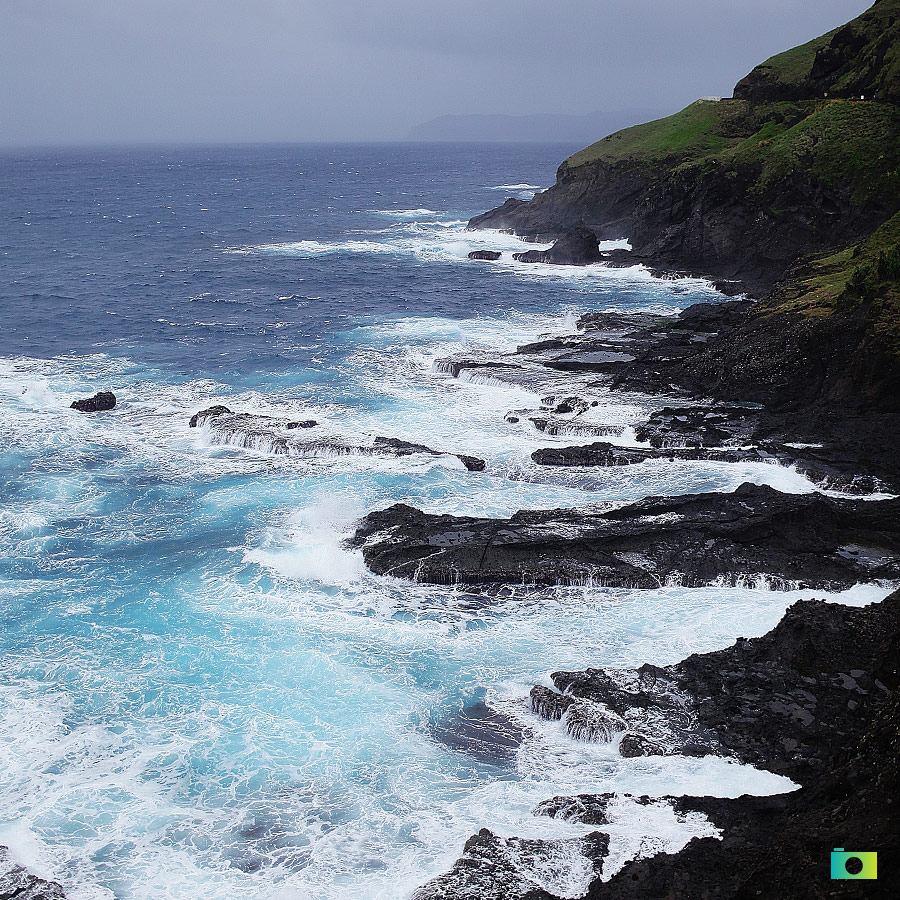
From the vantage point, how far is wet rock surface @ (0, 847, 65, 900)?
17.7m

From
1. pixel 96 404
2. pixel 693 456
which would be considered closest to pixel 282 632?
pixel 693 456

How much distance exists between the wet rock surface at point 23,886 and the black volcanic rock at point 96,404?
104 ft

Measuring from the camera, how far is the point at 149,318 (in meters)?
67.7

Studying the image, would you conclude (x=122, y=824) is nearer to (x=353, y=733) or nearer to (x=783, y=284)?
(x=353, y=733)

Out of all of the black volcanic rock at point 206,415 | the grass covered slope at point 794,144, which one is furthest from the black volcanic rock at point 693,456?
the grass covered slope at point 794,144

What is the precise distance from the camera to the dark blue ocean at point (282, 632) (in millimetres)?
19391

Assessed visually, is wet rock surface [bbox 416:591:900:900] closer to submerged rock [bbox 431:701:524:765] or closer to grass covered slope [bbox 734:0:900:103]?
submerged rock [bbox 431:701:524:765]

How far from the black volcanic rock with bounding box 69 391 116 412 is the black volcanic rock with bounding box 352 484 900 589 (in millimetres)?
22067

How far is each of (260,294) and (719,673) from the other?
2439 inches

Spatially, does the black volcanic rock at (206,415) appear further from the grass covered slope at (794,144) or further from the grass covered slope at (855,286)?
the grass covered slope at (794,144)

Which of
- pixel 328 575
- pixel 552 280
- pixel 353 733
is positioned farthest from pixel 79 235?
pixel 353 733

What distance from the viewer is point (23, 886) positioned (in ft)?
58.7

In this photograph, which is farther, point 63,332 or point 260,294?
point 260,294

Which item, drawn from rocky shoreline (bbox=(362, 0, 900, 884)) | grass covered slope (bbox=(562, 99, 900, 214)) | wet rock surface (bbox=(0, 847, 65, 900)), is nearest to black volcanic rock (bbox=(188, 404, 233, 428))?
rocky shoreline (bbox=(362, 0, 900, 884))
